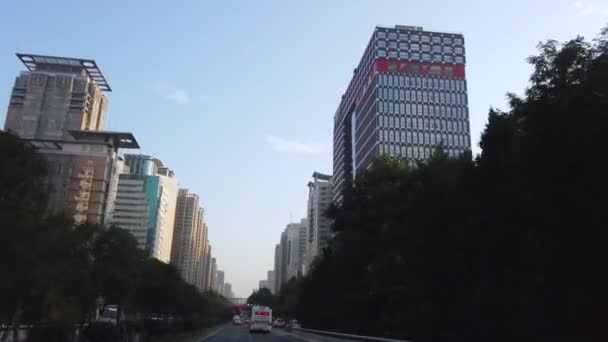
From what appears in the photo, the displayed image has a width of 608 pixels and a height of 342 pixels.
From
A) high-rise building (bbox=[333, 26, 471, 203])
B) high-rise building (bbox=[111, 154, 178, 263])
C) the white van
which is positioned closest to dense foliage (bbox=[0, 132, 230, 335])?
the white van

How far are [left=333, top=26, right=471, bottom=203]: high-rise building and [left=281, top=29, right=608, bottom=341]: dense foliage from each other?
9111 centimetres

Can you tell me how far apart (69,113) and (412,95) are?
330ft

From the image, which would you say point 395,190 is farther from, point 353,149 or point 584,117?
point 353,149

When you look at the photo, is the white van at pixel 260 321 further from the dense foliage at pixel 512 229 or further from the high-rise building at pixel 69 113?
the high-rise building at pixel 69 113

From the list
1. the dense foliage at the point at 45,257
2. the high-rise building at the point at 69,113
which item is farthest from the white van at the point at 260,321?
the high-rise building at the point at 69,113

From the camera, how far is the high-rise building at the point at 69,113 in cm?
12756

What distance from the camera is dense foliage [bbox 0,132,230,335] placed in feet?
57.7

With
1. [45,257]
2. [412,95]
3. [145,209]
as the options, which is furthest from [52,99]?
[45,257]

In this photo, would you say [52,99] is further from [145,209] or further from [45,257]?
[45,257]

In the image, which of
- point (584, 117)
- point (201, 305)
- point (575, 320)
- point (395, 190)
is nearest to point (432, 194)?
point (395, 190)

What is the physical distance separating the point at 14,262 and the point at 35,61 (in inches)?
6129

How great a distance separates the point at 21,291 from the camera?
21.2 meters

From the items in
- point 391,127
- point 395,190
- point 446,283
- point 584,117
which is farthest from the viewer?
point 391,127

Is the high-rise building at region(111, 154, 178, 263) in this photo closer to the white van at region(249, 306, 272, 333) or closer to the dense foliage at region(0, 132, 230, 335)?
the white van at region(249, 306, 272, 333)
